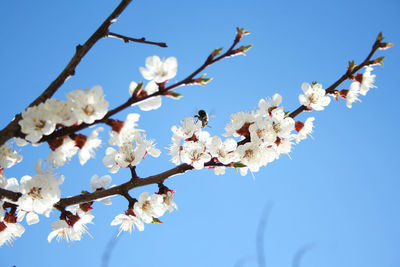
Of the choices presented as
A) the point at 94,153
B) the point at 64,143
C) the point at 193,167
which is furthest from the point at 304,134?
the point at 64,143

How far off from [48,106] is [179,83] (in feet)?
2.04

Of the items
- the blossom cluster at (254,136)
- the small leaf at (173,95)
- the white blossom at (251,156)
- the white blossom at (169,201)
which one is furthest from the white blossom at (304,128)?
the small leaf at (173,95)

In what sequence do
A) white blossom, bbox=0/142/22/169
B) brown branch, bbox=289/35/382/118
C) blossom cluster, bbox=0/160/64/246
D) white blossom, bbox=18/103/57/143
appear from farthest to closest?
brown branch, bbox=289/35/382/118
white blossom, bbox=0/142/22/169
blossom cluster, bbox=0/160/64/246
white blossom, bbox=18/103/57/143

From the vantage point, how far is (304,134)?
2.21 meters

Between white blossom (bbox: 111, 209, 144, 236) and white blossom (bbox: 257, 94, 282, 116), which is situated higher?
white blossom (bbox: 257, 94, 282, 116)

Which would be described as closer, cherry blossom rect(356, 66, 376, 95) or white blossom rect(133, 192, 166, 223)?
white blossom rect(133, 192, 166, 223)

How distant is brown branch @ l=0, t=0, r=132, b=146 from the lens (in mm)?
1363

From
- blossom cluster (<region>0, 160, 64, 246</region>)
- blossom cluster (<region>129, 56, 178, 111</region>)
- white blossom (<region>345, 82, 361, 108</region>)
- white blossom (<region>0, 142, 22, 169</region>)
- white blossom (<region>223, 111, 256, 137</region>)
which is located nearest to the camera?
blossom cluster (<region>129, 56, 178, 111</region>)

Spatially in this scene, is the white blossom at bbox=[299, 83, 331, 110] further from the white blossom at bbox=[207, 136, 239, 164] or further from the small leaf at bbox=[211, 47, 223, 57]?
the small leaf at bbox=[211, 47, 223, 57]

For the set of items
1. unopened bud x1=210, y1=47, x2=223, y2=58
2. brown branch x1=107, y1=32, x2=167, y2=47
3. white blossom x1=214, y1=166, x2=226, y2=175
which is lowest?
white blossom x1=214, y1=166, x2=226, y2=175

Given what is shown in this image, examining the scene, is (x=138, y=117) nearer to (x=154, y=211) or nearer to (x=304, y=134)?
(x=154, y=211)

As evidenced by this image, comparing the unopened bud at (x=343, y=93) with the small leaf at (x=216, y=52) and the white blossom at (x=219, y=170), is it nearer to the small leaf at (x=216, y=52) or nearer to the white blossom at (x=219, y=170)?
the white blossom at (x=219, y=170)

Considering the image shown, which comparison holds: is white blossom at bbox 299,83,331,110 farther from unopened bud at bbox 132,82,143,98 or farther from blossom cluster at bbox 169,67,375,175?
unopened bud at bbox 132,82,143,98

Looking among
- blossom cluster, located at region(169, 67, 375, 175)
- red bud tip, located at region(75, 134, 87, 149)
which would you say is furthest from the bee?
red bud tip, located at region(75, 134, 87, 149)
